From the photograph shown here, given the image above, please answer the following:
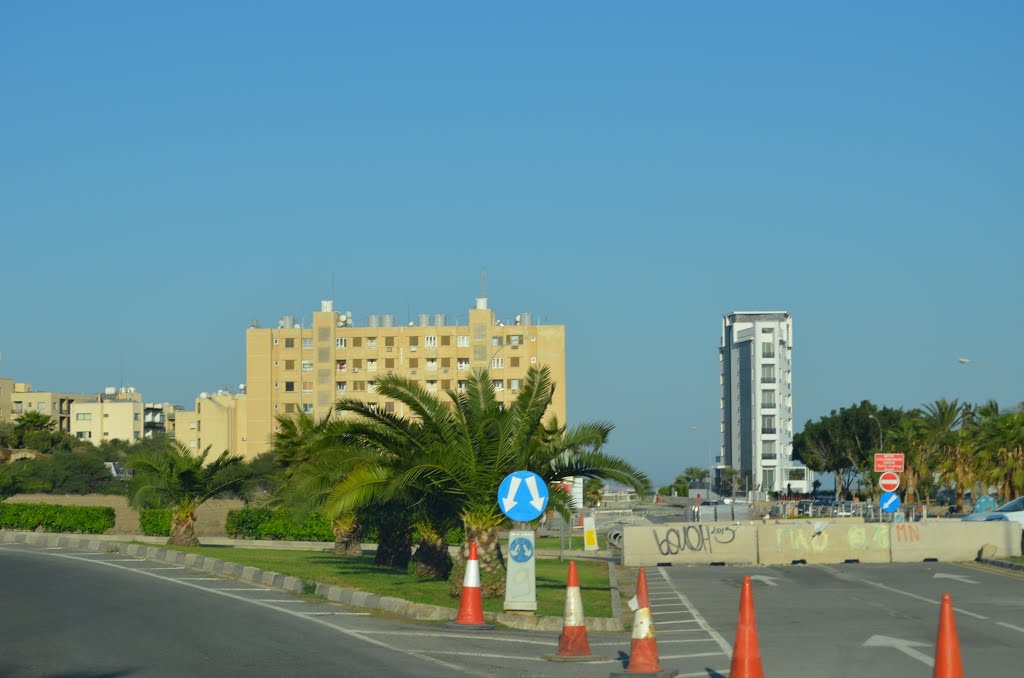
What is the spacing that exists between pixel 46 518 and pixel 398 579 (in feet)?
72.8

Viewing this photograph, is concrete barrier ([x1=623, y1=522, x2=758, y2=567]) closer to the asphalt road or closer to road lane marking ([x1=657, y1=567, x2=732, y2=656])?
road lane marking ([x1=657, y1=567, x2=732, y2=656])

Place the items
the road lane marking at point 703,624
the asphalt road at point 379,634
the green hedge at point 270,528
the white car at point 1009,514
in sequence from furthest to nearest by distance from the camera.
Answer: the green hedge at point 270,528, the white car at point 1009,514, the road lane marking at point 703,624, the asphalt road at point 379,634

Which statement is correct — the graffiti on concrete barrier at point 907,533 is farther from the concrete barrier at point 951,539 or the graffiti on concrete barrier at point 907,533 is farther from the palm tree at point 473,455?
the palm tree at point 473,455

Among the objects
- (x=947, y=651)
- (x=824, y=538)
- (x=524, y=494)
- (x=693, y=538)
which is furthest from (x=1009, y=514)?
(x=947, y=651)

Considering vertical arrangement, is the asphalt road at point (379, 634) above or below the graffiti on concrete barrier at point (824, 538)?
above

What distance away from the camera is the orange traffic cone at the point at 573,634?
14125 millimetres

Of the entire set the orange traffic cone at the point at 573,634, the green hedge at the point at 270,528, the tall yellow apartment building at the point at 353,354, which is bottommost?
the green hedge at the point at 270,528

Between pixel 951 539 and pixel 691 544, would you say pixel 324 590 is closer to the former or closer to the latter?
pixel 691 544

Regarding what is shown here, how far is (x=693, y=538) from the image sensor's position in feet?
119

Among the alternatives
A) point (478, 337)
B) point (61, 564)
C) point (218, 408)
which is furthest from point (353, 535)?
point (218, 408)

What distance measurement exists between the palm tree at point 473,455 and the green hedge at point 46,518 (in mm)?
22207

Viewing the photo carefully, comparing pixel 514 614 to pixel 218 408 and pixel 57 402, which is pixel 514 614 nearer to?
pixel 218 408

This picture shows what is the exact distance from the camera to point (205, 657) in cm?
1308

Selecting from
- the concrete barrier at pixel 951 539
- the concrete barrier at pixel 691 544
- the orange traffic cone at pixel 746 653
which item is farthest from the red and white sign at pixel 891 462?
the orange traffic cone at pixel 746 653
